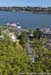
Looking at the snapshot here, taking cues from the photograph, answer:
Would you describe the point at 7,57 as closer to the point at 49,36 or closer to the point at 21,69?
the point at 21,69

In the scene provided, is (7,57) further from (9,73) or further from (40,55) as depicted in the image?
(40,55)

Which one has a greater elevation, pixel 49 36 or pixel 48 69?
pixel 48 69

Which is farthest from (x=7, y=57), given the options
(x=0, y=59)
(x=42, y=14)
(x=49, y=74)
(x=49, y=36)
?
(x=42, y=14)

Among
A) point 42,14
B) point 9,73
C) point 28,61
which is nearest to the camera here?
point 9,73

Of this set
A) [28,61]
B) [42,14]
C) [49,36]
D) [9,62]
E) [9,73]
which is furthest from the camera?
[42,14]

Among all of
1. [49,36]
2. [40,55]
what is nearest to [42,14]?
[49,36]

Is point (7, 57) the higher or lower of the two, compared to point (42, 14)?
higher

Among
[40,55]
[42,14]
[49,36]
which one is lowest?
[42,14]

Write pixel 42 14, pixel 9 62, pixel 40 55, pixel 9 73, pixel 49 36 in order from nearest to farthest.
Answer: pixel 9 73, pixel 9 62, pixel 40 55, pixel 49 36, pixel 42 14

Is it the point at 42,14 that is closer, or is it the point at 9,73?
the point at 9,73
